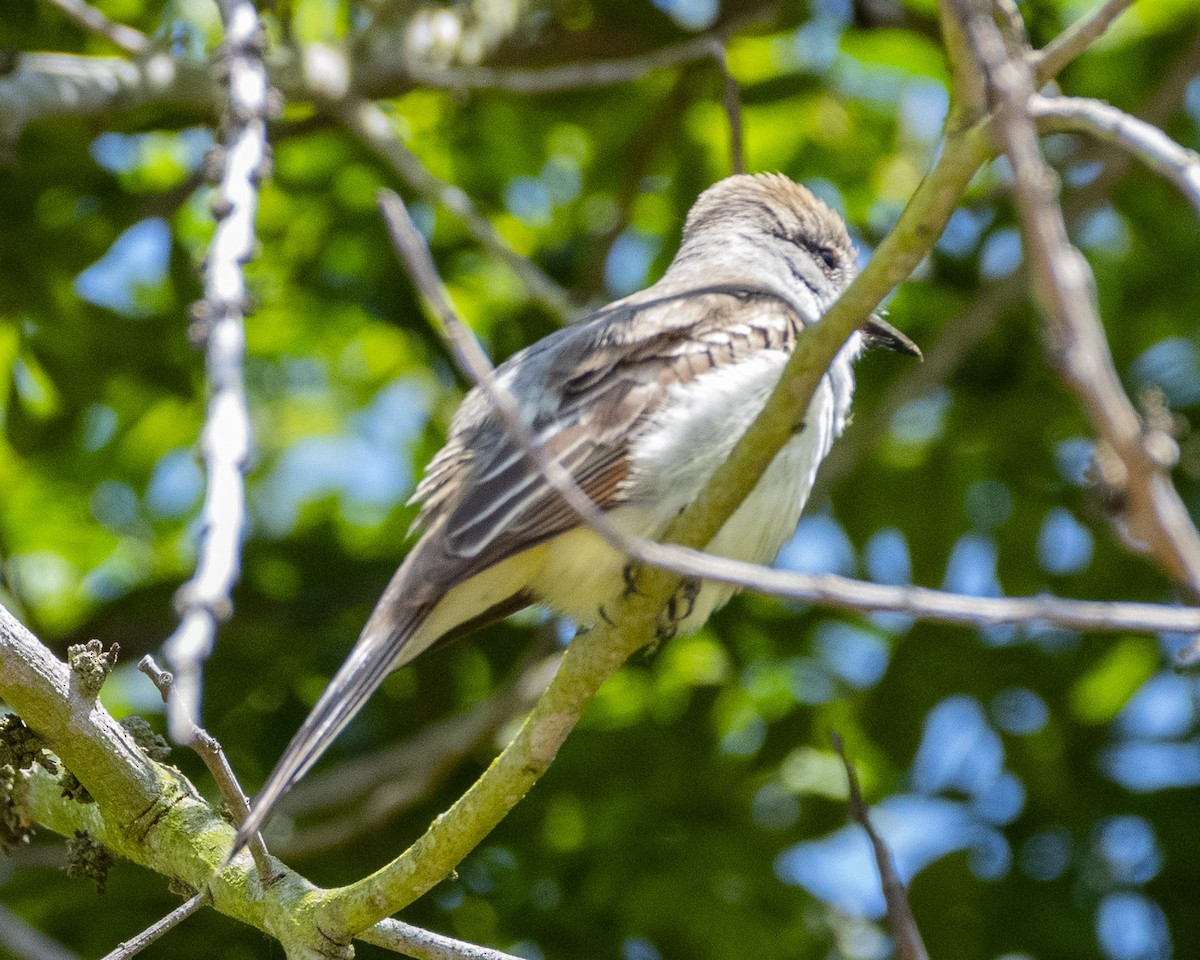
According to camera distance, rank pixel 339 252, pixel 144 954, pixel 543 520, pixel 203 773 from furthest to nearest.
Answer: pixel 339 252
pixel 203 773
pixel 144 954
pixel 543 520

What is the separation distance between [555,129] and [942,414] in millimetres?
2139

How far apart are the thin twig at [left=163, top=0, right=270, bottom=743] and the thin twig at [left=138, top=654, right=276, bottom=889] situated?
47 cm

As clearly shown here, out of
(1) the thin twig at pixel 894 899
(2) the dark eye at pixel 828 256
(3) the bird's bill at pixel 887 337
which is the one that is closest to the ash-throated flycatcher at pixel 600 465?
(3) the bird's bill at pixel 887 337

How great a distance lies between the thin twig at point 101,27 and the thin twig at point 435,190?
0.76m

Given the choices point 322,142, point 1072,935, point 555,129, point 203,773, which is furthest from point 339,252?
point 1072,935

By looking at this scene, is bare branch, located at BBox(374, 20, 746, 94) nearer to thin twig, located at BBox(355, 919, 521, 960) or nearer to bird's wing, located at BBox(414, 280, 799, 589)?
bird's wing, located at BBox(414, 280, 799, 589)

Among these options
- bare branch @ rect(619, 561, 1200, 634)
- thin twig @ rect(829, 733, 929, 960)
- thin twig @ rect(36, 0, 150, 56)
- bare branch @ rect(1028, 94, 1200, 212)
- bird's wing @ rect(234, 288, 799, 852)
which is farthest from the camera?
thin twig @ rect(36, 0, 150, 56)

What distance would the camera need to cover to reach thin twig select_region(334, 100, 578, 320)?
19.0 feet

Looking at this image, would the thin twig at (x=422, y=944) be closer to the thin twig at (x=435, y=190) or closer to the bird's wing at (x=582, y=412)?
the bird's wing at (x=582, y=412)

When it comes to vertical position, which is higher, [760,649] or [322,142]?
[322,142]

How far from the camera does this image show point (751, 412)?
427cm

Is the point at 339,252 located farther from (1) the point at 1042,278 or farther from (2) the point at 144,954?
(1) the point at 1042,278

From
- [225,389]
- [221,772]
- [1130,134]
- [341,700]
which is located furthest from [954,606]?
[341,700]

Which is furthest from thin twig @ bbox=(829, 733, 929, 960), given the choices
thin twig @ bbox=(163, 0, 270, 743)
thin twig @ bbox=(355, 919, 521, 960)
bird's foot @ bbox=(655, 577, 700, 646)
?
bird's foot @ bbox=(655, 577, 700, 646)
